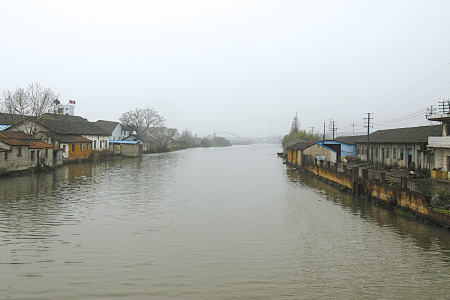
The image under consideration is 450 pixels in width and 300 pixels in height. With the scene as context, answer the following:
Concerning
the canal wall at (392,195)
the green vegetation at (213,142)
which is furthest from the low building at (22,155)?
the green vegetation at (213,142)

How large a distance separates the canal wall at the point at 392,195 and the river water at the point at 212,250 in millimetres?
411

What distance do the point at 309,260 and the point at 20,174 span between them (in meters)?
22.4

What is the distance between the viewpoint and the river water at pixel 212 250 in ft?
20.5

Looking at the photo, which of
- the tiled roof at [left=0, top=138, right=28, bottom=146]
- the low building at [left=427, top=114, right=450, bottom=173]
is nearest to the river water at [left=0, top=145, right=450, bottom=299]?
the low building at [left=427, top=114, right=450, bottom=173]

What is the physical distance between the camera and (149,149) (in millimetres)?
63531

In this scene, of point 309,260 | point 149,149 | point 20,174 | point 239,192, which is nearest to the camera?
point 309,260

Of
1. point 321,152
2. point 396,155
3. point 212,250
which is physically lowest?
point 212,250

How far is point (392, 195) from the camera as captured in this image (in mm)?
13859

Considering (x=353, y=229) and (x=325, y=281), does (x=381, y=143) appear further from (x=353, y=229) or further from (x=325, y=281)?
(x=325, y=281)

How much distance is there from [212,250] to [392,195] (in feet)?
30.7

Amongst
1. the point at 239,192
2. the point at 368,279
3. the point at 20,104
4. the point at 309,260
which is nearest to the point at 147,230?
the point at 309,260

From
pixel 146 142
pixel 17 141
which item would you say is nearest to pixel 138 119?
pixel 146 142

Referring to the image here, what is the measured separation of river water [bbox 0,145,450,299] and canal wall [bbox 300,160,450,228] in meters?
0.41

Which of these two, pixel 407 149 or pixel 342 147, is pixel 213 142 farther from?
pixel 407 149
